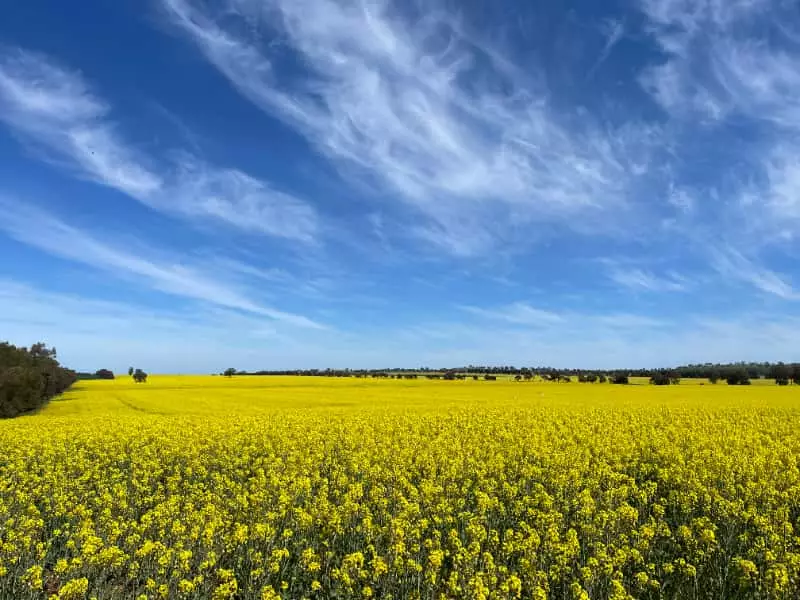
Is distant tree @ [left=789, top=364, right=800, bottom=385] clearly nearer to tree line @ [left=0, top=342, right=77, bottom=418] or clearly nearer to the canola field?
the canola field

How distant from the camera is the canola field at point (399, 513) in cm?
782

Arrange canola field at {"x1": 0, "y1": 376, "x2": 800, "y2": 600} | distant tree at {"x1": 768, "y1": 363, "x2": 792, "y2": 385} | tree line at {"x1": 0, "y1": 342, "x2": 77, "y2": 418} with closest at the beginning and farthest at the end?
1. canola field at {"x1": 0, "y1": 376, "x2": 800, "y2": 600}
2. tree line at {"x1": 0, "y1": 342, "x2": 77, "y2": 418}
3. distant tree at {"x1": 768, "y1": 363, "x2": 792, "y2": 385}

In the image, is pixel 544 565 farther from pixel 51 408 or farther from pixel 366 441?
pixel 51 408

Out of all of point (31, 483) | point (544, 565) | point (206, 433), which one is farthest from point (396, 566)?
point (206, 433)

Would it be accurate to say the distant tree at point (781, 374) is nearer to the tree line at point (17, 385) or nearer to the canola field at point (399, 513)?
the canola field at point (399, 513)

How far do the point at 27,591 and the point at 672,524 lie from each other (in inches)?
488

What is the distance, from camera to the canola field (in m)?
7.82

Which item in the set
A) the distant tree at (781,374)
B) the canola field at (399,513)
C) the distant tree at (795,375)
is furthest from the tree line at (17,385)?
the distant tree at (795,375)

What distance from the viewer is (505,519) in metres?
11.4

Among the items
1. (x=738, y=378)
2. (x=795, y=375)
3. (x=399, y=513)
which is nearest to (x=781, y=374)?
(x=795, y=375)

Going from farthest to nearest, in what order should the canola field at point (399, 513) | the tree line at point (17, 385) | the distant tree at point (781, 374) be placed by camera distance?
the distant tree at point (781, 374)
the tree line at point (17, 385)
the canola field at point (399, 513)

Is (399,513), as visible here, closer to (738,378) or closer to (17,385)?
(17,385)

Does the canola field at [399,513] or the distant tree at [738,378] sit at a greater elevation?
the distant tree at [738,378]

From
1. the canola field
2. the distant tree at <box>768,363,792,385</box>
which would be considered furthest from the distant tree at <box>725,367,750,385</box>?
the canola field
